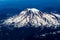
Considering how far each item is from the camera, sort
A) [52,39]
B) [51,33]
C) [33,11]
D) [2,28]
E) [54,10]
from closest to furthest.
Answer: [52,39]
[51,33]
[2,28]
[33,11]
[54,10]

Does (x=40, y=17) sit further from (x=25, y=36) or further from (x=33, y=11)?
(x=25, y=36)

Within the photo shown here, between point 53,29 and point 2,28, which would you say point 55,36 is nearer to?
point 53,29

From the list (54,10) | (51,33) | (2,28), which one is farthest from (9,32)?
(54,10)

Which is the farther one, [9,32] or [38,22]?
[38,22]

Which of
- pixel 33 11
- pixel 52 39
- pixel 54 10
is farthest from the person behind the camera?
pixel 54 10

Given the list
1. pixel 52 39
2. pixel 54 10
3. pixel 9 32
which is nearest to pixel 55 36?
pixel 52 39

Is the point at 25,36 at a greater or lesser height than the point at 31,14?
lesser
